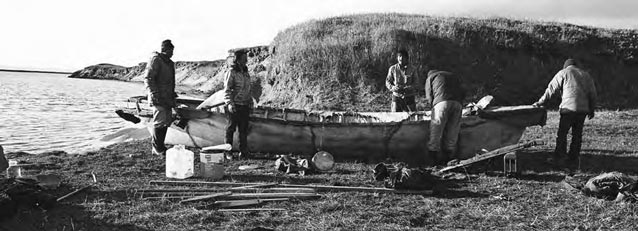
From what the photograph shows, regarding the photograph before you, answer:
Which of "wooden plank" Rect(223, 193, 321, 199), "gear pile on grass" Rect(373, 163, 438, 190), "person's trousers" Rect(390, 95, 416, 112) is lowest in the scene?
"wooden plank" Rect(223, 193, 321, 199)

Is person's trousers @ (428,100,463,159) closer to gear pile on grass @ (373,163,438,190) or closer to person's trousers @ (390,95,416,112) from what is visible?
gear pile on grass @ (373,163,438,190)

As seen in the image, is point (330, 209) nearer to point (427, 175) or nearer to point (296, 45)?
point (427, 175)

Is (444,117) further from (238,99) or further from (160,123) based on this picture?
(160,123)

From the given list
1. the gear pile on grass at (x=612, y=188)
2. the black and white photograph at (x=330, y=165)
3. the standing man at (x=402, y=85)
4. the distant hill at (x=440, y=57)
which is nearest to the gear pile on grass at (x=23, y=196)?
the black and white photograph at (x=330, y=165)

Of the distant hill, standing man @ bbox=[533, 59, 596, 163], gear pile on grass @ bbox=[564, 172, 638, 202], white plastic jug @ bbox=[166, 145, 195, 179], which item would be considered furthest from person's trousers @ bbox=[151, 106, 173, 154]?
the distant hill

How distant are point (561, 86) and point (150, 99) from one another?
6.82 metres

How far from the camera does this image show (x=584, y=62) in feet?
71.5

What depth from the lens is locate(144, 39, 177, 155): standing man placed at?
29.4 feet

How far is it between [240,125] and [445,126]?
3484mm

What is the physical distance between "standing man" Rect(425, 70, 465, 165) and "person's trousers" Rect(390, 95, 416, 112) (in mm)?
1911

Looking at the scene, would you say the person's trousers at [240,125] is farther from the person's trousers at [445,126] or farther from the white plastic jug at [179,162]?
the person's trousers at [445,126]

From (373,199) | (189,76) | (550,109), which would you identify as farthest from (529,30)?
(189,76)

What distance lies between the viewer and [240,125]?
9.27 m

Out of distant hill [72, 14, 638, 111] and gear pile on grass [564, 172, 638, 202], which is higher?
distant hill [72, 14, 638, 111]
